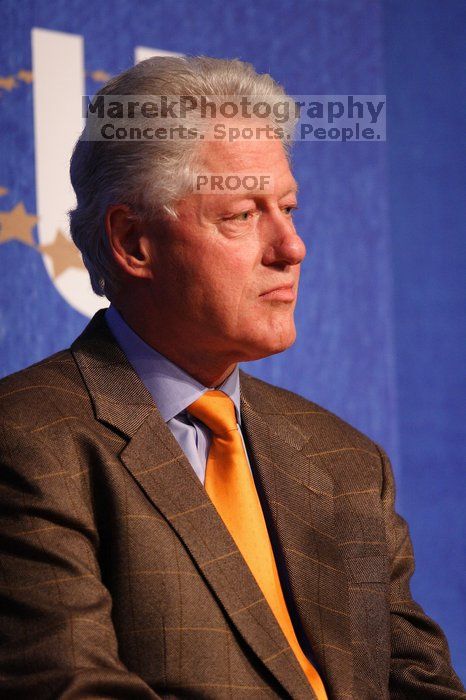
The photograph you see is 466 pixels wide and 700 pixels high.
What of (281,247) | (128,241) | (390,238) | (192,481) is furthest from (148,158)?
(390,238)

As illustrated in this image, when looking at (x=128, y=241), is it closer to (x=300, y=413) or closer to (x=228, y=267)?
(x=228, y=267)

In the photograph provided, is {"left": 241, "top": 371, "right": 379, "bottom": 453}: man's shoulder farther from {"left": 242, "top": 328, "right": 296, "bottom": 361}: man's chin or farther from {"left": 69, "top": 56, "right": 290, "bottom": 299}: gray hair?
{"left": 69, "top": 56, "right": 290, "bottom": 299}: gray hair

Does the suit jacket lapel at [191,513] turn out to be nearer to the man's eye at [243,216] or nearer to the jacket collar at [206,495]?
the jacket collar at [206,495]

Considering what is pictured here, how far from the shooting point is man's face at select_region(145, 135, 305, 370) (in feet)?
4.99

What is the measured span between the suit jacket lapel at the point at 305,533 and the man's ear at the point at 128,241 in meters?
0.26

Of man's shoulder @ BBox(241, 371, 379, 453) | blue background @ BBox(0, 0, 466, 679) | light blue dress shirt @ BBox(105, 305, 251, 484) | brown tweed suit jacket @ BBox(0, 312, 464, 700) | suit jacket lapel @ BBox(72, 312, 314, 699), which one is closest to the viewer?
brown tweed suit jacket @ BBox(0, 312, 464, 700)

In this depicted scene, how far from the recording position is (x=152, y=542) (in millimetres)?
1342

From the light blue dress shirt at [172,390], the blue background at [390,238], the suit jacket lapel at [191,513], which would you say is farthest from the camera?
the blue background at [390,238]

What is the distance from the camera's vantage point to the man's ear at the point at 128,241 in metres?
1.56

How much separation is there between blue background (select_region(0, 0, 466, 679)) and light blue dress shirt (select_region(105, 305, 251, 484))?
0.71 meters

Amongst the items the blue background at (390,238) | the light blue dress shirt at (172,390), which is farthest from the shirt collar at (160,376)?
the blue background at (390,238)

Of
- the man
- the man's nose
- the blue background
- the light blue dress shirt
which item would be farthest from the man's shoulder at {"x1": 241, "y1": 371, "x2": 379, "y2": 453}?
the blue background

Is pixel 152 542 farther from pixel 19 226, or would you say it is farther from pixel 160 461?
pixel 19 226

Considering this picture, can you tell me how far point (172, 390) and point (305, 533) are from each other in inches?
11.0
